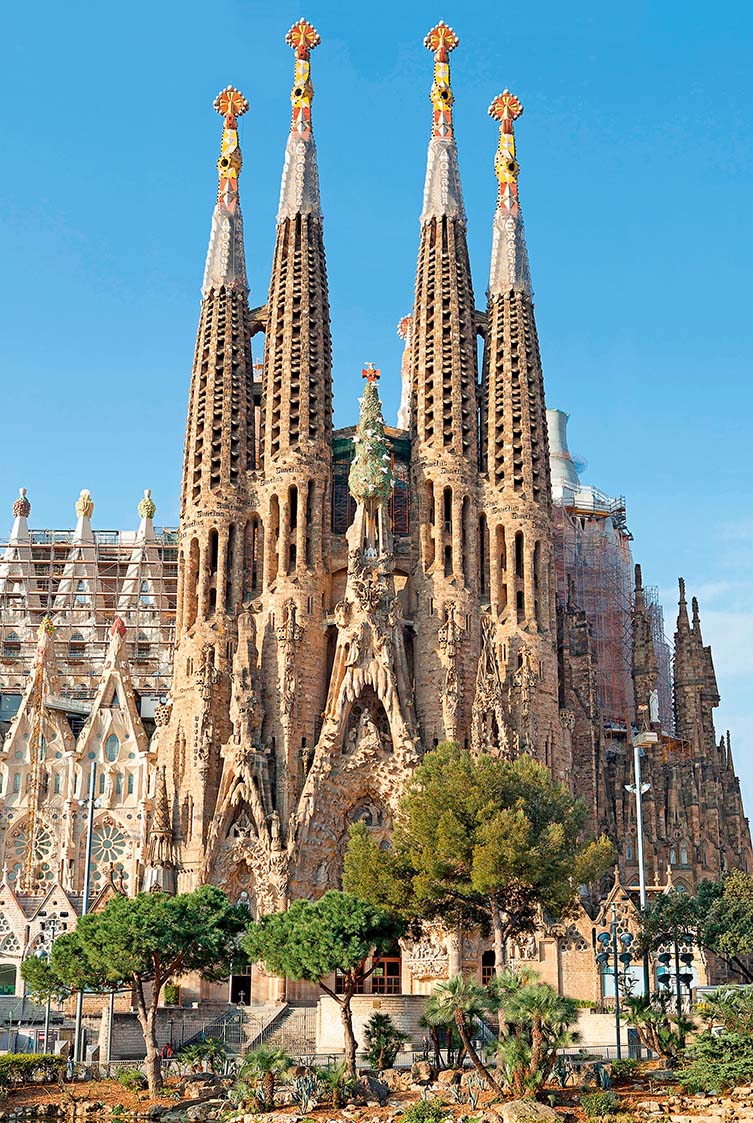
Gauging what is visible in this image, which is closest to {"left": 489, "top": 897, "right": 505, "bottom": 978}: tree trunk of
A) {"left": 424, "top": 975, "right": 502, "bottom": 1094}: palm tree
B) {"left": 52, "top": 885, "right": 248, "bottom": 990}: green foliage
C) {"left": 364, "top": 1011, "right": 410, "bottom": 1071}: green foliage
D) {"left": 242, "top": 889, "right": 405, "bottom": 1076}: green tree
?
{"left": 242, "top": 889, "right": 405, "bottom": 1076}: green tree

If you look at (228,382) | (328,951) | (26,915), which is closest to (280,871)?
(26,915)

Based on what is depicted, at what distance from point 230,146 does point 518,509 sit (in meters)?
21.3

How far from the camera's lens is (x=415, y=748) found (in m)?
54.5

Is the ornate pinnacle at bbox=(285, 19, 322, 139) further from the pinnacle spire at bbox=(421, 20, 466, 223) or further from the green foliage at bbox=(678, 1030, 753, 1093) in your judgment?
the green foliage at bbox=(678, 1030, 753, 1093)

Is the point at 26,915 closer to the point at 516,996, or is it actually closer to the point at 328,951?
the point at 328,951

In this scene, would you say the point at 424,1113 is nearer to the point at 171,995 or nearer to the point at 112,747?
the point at 171,995

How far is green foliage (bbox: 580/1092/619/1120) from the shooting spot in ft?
97.2

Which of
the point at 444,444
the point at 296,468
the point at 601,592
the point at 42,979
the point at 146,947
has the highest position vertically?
the point at 444,444

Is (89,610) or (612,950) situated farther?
(89,610)

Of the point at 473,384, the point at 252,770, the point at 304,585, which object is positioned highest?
the point at 473,384

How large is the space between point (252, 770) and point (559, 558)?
21202 millimetres

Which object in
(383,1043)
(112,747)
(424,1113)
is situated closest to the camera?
(424,1113)

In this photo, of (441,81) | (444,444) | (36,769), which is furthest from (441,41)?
(36,769)

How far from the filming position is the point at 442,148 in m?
64.6
